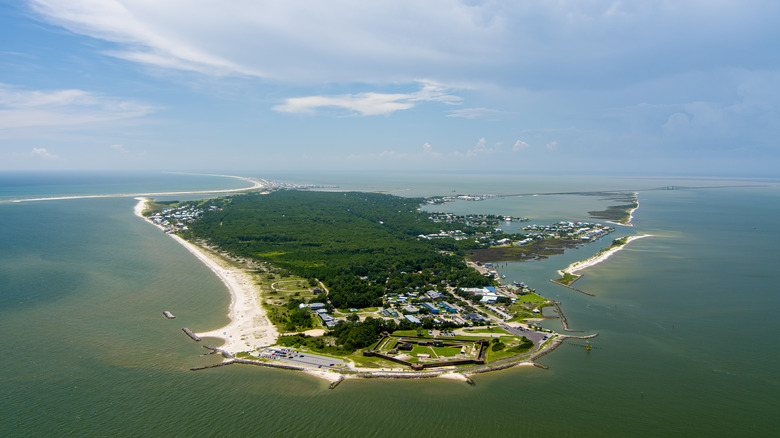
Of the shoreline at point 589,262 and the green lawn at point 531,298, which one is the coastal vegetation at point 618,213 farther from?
the green lawn at point 531,298

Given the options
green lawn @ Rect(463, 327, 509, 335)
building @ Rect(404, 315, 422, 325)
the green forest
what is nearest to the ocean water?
green lawn @ Rect(463, 327, 509, 335)

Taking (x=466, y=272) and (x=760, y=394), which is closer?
(x=760, y=394)

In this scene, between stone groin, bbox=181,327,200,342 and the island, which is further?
stone groin, bbox=181,327,200,342

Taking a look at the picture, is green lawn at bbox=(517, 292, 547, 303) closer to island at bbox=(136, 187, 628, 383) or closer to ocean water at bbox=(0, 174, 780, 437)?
island at bbox=(136, 187, 628, 383)

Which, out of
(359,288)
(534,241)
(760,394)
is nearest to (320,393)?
(359,288)

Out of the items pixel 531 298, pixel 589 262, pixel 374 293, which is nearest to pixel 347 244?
pixel 374 293

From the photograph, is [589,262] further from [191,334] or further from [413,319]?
[191,334]

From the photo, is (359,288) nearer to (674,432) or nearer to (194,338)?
(194,338)
